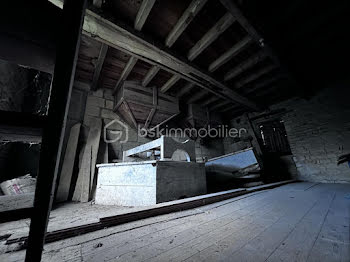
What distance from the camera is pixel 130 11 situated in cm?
240

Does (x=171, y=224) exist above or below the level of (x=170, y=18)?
below

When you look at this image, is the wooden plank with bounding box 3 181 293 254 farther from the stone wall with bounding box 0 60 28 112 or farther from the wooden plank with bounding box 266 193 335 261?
the stone wall with bounding box 0 60 28 112

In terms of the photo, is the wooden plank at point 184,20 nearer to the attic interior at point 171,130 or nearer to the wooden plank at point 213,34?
the attic interior at point 171,130

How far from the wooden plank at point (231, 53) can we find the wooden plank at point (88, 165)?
3614mm

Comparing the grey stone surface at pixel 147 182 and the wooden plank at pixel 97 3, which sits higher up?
the wooden plank at pixel 97 3

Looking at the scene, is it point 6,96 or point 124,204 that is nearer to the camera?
point 124,204

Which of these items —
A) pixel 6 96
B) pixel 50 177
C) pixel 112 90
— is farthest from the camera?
pixel 112 90

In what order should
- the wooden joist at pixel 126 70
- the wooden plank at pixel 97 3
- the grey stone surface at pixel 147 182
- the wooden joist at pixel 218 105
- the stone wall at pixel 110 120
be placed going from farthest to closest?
the wooden joist at pixel 218 105
the stone wall at pixel 110 120
the wooden joist at pixel 126 70
the grey stone surface at pixel 147 182
the wooden plank at pixel 97 3

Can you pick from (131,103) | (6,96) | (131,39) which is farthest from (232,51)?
(6,96)

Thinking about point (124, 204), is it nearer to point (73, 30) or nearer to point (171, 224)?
point (171, 224)

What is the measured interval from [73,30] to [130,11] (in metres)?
2.36

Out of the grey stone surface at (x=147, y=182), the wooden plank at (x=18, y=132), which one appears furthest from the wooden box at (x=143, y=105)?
the wooden plank at (x=18, y=132)

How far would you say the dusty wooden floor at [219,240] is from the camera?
89 centimetres

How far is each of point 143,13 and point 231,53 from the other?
2.12m
